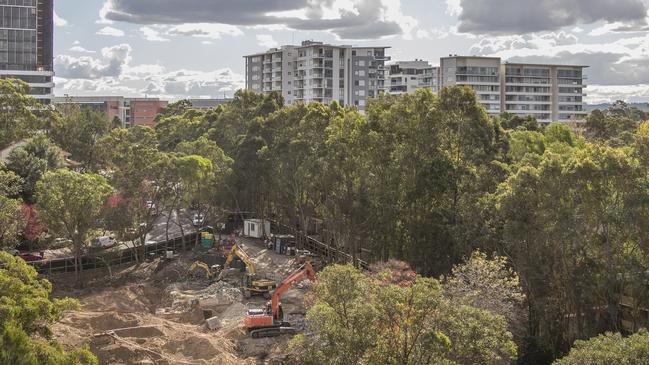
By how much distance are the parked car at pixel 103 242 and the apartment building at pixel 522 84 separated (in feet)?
208

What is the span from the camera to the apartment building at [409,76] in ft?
358

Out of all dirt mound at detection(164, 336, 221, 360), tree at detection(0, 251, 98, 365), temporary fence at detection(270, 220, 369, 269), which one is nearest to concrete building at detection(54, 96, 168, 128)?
temporary fence at detection(270, 220, 369, 269)

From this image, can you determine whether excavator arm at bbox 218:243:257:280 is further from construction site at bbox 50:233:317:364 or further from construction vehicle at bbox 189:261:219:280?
construction vehicle at bbox 189:261:219:280

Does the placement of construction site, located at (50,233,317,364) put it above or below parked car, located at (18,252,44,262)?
below

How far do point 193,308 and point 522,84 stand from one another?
263 feet

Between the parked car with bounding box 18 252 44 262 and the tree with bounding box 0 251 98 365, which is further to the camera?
the parked car with bounding box 18 252 44 262

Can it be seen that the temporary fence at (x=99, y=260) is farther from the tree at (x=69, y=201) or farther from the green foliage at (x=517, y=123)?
the green foliage at (x=517, y=123)

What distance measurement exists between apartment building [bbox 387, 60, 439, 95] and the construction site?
2471 inches

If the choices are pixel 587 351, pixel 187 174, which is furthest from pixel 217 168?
pixel 587 351

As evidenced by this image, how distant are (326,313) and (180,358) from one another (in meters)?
12.0

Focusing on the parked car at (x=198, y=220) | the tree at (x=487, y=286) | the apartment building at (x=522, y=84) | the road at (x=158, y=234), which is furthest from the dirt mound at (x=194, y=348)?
the apartment building at (x=522, y=84)

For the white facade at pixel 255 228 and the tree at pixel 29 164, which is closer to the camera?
the tree at pixel 29 164

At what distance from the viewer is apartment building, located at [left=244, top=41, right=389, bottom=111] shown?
98.0m

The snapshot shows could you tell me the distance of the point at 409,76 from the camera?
11094 centimetres
